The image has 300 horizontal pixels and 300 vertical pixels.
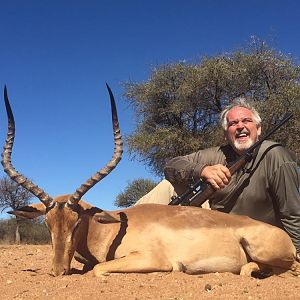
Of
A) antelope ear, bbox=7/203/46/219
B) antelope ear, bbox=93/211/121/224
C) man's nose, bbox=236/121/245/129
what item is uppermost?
man's nose, bbox=236/121/245/129

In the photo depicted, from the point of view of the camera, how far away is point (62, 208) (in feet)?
16.3

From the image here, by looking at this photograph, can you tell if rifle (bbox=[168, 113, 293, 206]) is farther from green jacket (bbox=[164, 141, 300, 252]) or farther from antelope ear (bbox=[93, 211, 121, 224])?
antelope ear (bbox=[93, 211, 121, 224])

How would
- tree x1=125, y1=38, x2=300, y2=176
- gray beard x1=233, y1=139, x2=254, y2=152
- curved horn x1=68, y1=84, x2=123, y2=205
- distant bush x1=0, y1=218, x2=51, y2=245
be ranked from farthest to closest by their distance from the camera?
distant bush x1=0, y1=218, x2=51, y2=245 < tree x1=125, y1=38, x2=300, y2=176 < gray beard x1=233, y1=139, x2=254, y2=152 < curved horn x1=68, y1=84, x2=123, y2=205

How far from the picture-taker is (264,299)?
365 centimetres

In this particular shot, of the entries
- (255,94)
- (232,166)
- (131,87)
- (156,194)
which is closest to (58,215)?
(232,166)

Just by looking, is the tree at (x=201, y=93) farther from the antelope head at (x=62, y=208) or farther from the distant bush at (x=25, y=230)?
the antelope head at (x=62, y=208)

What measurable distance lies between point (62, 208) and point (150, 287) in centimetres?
Result: 134

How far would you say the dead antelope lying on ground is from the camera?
479 cm

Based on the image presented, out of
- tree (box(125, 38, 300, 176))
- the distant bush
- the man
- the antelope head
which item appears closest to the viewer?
the antelope head

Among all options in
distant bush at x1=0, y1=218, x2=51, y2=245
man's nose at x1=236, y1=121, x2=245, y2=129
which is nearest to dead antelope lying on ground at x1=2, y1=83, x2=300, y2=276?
man's nose at x1=236, y1=121, x2=245, y2=129

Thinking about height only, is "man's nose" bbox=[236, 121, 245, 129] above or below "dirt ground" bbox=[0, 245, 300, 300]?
above

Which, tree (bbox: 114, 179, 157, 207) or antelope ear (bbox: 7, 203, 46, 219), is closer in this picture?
antelope ear (bbox: 7, 203, 46, 219)

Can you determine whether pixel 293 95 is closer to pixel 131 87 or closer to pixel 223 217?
pixel 131 87

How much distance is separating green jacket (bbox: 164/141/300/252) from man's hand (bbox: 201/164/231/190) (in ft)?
0.77
